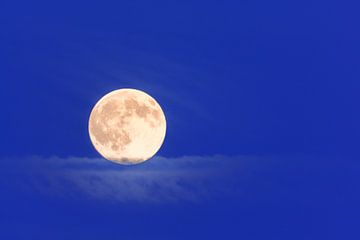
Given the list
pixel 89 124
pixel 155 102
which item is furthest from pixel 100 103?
pixel 155 102

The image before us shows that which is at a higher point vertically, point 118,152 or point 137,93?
point 137,93

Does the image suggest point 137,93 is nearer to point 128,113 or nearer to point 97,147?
point 128,113

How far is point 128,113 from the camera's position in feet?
36.7

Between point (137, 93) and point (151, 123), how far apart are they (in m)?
0.91

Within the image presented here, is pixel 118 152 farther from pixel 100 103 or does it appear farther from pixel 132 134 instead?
pixel 100 103

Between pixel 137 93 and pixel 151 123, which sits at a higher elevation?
pixel 137 93

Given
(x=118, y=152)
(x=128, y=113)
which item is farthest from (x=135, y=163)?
(x=128, y=113)

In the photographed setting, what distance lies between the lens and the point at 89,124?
11695mm

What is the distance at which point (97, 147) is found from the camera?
11648 millimetres

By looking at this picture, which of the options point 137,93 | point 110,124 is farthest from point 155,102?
point 110,124

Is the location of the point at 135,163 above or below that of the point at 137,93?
below

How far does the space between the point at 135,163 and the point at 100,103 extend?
1.76 meters

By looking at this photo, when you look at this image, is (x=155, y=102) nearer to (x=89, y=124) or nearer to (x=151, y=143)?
(x=151, y=143)

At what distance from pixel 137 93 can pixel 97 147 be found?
1.74 metres
